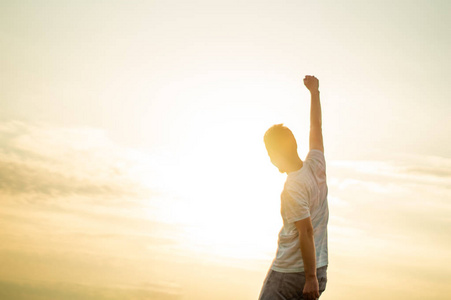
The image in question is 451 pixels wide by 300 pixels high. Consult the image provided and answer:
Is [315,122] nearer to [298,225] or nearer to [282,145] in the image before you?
[282,145]

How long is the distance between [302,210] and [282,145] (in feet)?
2.43

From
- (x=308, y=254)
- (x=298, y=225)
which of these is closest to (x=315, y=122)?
(x=298, y=225)

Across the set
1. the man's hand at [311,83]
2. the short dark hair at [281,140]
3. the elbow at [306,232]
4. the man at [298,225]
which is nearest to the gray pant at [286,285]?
the man at [298,225]

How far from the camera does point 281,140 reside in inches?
195

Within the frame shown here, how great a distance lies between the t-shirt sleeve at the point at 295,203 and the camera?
186 inches

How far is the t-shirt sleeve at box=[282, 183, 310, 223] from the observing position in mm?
4734

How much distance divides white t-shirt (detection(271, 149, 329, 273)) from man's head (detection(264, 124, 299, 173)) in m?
0.15

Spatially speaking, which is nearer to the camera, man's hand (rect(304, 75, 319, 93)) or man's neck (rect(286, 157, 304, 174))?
man's neck (rect(286, 157, 304, 174))

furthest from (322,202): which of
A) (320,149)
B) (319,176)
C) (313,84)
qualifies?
(313,84)

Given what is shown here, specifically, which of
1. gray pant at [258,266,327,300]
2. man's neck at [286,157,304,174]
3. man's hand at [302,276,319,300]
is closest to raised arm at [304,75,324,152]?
man's neck at [286,157,304,174]

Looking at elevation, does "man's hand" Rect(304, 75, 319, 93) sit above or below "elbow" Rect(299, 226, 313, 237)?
above

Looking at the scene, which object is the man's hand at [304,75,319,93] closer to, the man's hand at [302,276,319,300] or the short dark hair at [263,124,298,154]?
the short dark hair at [263,124,298,154]

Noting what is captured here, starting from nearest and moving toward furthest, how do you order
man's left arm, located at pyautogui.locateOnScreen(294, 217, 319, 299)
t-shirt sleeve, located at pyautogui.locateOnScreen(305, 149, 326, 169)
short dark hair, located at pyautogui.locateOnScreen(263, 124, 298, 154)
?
man's left arm, located at pyautogui.locateOnScreen(294, 217, 319, 299) < short dark hair, located at pyautogui.locateOnScreen(263, 124, 298, 154) < t-shirt sleeve, located at pyautogui.locateOnScreen(305, 149, 326, 169)

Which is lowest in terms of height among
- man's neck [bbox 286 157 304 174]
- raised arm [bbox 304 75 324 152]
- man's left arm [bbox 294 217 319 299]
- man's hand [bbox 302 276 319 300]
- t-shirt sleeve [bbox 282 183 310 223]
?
man's hand [bbox 302 276 319 300]
